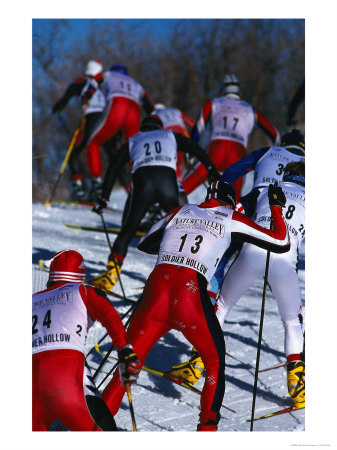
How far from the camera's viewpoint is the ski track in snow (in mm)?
5141

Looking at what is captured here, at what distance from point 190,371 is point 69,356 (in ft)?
5.55

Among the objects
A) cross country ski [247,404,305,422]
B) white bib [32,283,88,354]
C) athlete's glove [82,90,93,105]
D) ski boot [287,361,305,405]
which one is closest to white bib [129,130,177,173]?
ski boot [287,361,305,405]

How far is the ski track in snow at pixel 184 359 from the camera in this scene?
5.14 meters

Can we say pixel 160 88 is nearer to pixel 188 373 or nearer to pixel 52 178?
pixel 52 178

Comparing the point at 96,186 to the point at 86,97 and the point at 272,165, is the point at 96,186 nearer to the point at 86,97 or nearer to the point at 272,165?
the point at 86,97

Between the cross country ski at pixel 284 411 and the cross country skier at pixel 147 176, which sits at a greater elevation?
the cross country skier at pixel 147 176

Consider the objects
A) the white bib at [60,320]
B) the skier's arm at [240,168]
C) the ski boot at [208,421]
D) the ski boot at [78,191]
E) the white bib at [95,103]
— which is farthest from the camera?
the ski boot at [78,191]

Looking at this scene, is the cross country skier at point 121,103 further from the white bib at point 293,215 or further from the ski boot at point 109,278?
the white bib at point 293,215

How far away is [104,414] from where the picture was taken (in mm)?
4039

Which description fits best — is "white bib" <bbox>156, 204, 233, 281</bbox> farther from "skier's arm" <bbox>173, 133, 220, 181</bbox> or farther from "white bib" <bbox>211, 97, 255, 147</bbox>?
"white bib" <bbox>211, 97, 255, 147</bbox>

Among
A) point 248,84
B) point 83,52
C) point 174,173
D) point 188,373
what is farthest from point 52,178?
point 188,373

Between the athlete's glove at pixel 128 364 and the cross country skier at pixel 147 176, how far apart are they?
2.91 metres

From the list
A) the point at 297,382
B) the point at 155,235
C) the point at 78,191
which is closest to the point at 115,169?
the point at 155,235

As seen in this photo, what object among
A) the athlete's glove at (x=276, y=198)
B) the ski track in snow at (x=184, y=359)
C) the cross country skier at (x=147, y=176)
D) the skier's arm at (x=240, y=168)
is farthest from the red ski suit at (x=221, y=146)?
the athlete's glove at (x=276, y=198)
